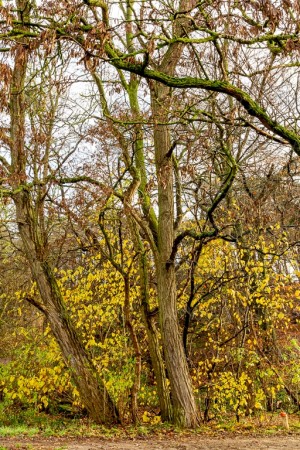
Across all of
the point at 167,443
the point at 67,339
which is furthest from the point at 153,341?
the point at 167,443

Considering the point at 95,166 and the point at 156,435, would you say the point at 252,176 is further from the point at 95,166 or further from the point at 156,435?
the point at 156,435

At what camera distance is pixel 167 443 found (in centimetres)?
673

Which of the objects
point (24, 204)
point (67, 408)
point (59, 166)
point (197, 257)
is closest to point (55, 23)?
point (59, 166)

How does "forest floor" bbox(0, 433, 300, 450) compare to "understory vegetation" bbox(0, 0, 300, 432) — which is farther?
"understory vegetation" bbox(0, 0, 300, 432)

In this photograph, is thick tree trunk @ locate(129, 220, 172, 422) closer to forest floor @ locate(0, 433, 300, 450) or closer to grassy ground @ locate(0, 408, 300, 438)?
grassy ground @ locate(0, 408, 300, 438)

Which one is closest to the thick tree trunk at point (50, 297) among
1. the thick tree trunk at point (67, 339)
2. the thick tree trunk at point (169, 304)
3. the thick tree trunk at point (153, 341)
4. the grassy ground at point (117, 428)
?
the thick tree trunk at point (67, 339)

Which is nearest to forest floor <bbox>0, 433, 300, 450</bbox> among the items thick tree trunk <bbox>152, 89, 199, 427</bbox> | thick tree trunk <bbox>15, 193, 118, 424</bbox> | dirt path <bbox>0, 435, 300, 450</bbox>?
dirt path <bbox>0, 435, 300, 450</bbox>

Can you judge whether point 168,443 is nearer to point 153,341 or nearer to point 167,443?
point 167,443

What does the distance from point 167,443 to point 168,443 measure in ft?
0.05

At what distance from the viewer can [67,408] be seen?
1161 cm

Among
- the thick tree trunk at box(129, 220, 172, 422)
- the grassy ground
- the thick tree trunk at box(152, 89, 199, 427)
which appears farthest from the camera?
the thick tree trunk at box(129, 220, 172, 422)

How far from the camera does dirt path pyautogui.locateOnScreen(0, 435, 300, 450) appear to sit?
6215 mm

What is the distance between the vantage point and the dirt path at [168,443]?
6215 millimetres

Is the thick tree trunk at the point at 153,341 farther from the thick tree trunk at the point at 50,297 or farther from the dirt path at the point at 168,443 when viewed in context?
the dirt path at the point at 168,443
